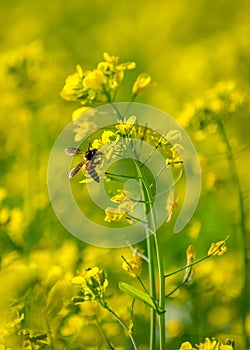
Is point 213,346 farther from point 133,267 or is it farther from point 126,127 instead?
point 126,127

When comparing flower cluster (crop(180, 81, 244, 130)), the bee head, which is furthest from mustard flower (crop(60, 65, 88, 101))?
flower cluster (crop(180, 81, 244, 130))

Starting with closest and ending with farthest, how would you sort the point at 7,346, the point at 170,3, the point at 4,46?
the point at 7,346 < the point at 4,46 < the point at 170,3

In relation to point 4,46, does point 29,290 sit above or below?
below

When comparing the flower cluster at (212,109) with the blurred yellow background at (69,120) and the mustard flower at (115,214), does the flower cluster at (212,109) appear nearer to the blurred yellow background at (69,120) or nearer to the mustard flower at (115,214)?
the blurred yellow background at (69,120)

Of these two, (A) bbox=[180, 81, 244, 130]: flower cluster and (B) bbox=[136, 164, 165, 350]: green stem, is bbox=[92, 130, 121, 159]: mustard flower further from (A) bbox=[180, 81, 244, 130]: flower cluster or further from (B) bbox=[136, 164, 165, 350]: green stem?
(A) bbox=[180, 81, 244, 130]: flower cluster

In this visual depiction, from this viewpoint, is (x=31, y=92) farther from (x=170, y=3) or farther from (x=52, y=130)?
(x=170, y=3)

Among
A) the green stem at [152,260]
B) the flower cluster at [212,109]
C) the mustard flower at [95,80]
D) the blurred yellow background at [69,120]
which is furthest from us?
the flower cluster at [212,109]

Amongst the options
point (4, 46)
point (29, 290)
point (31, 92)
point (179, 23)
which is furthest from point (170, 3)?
point (29, 290)

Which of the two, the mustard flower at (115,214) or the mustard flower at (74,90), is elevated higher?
the mustard flower at (74,90)

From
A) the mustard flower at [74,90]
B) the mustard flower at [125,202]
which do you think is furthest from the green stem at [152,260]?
the mustard flower at [74,90]
